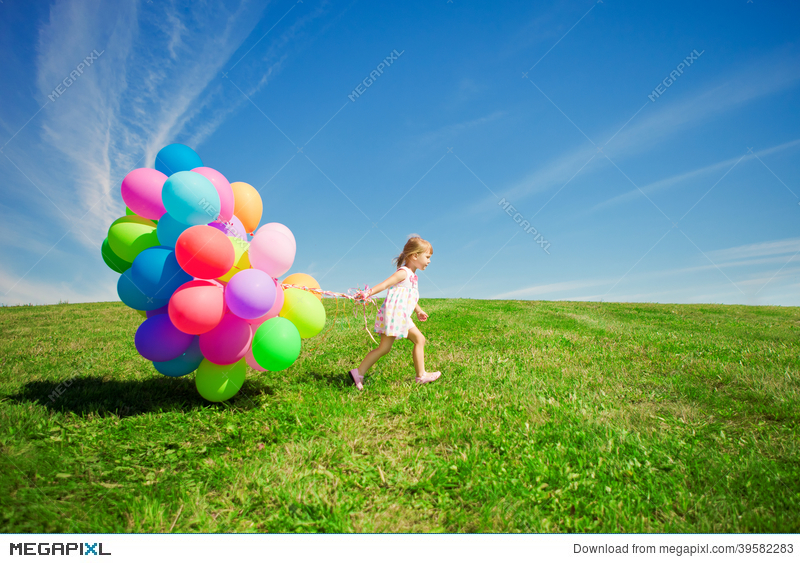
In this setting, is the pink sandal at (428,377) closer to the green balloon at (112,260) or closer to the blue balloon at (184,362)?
the blue balloon at (184,362)

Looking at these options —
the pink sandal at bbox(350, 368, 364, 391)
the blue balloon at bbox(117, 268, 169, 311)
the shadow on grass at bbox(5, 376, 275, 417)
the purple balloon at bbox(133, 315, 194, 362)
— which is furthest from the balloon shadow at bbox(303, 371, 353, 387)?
the blue balloon at bbox(117, 268, 169, 311)

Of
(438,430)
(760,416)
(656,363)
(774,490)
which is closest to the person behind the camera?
(774,490)

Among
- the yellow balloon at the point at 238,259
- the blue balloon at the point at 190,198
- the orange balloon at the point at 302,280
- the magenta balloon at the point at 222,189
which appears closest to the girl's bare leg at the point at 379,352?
the orange balloon at the point at 302,280

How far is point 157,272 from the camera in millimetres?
4578

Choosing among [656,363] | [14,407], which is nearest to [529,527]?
[656,363]

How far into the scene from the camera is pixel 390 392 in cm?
548

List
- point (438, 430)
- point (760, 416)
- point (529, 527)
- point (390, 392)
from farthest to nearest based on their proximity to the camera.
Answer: point (390, 392)
point (760, 416)
point (438, 430)
point (529, 527)

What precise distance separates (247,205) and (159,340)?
2.01 m

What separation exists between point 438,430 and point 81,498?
10.3ft

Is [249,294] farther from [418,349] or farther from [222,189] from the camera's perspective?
[418,349]

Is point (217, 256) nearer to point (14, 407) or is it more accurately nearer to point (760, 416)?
point (14, 407)

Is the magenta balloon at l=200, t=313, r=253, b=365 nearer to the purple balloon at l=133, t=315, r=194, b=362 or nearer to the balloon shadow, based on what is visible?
the purple balloon at l=133, t=315, r=194, b=362

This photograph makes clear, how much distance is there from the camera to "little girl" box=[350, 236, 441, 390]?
5.77 m
